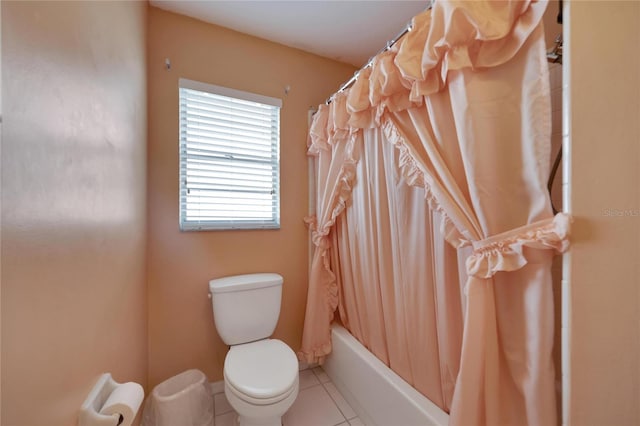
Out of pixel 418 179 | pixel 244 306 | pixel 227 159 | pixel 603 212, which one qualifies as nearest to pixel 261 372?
pixel 244 306

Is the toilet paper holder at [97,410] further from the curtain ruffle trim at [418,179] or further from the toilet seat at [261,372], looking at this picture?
the curtain ruffle trim at [418,179]

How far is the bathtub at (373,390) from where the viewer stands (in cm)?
105

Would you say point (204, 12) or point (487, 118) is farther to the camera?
point (204, 12)

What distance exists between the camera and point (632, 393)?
2.17 feet

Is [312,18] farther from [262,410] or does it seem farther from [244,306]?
[262,410]

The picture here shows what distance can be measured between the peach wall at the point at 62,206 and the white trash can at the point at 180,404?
36cm

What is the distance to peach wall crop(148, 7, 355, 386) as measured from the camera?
1.50 m

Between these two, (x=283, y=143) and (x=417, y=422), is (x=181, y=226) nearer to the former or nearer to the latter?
(x=283, y=143)

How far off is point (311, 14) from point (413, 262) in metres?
1.65

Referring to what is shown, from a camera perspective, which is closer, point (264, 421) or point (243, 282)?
point (264, 421)

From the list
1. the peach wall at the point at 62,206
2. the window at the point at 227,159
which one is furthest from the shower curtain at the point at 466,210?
the peach wall at the point at 62,206

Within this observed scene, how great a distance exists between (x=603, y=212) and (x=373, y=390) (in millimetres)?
1265

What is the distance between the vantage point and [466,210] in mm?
840

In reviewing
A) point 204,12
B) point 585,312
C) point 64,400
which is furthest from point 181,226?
point 585,312
